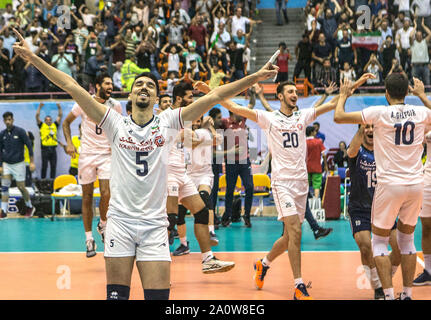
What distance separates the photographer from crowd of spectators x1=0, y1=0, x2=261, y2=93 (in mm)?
20750

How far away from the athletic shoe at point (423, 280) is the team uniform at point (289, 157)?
1814mm

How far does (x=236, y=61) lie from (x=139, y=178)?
52.9ft

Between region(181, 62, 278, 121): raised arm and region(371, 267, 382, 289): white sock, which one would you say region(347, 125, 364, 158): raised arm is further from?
region(181, 62, 278, 121): raised arm

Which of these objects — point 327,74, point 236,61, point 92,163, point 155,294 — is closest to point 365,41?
point 327,74

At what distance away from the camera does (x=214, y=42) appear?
22.0 m

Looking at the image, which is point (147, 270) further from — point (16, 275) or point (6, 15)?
point (6, 15)

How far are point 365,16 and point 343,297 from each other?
14.8 m

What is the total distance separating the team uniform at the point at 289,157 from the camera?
8.16m

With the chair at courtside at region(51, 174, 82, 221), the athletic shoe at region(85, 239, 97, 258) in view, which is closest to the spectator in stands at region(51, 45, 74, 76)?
the chair at courtside at region(51, 174, 82, 221)

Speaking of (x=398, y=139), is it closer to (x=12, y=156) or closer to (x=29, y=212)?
(x=12, y=156)

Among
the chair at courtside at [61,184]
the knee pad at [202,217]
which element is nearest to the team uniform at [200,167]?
the knee pad at [202,217]

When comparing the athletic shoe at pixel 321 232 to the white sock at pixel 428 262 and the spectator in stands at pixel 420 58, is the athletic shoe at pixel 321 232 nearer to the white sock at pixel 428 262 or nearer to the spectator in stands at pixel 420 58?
the white sock at pixel 428 262

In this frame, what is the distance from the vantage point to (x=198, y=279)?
9.18m
